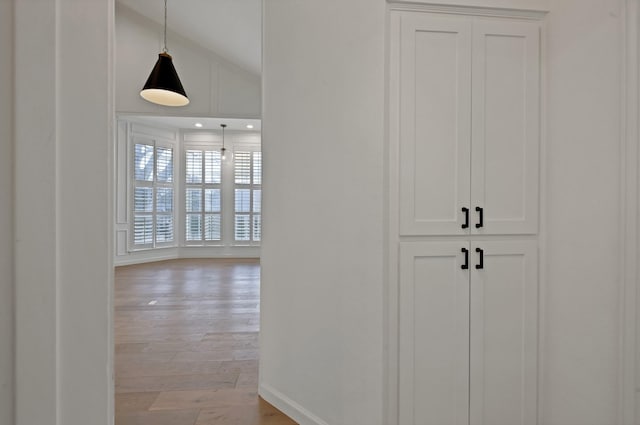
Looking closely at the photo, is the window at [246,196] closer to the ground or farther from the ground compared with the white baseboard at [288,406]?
farther from the ground

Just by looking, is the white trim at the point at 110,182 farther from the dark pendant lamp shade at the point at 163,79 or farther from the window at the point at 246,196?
the window at the point at 246,196

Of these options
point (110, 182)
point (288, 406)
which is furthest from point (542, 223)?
point (110, 182)

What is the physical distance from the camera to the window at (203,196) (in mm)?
7430

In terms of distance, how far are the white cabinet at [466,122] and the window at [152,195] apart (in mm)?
6647

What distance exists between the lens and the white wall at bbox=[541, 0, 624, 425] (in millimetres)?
1412

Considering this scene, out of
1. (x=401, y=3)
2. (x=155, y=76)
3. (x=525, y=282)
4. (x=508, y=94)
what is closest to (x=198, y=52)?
(x=155, y=76)

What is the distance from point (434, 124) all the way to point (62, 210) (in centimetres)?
155

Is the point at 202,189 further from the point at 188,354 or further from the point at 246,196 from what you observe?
the point at 188,354

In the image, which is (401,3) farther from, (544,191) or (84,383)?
(84,383)

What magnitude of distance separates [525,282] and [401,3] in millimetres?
1582

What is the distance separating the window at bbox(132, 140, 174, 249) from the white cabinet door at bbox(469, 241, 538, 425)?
687 centimetres

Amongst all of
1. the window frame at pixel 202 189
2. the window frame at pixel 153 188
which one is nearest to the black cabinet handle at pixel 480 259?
the window frame at pixel 202 189

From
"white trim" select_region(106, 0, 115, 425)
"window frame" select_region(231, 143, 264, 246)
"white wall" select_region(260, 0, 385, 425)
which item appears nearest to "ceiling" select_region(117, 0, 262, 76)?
"window frame" select_region(231, 143, 264, 246)

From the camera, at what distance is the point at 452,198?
1.62 m
